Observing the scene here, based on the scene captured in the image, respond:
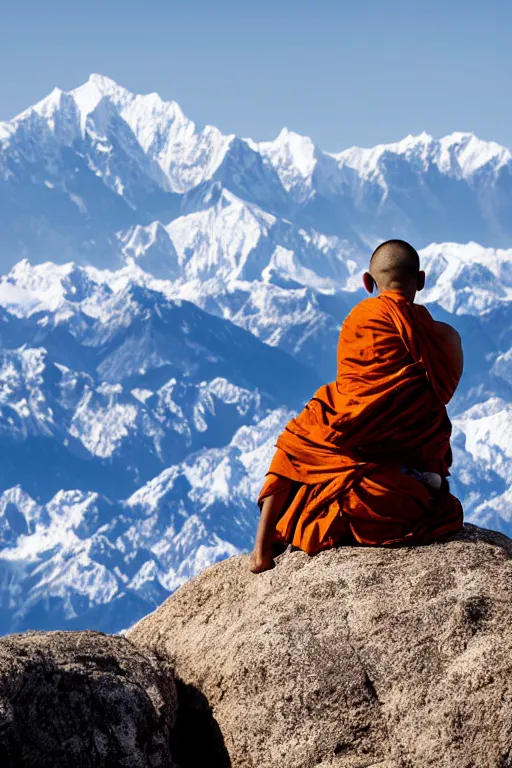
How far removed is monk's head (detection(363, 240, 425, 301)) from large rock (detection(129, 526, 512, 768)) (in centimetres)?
235

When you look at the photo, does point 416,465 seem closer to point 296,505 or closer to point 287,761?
point 296,505

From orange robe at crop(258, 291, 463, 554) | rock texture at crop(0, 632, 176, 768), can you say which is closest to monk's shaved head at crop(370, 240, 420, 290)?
orange robe at crop(258, 291, 463, 554)

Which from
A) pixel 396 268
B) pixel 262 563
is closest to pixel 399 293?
pixel 396 268

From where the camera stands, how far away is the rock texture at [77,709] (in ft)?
25.9

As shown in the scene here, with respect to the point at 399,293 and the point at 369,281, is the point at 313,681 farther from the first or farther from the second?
the point at 369,281

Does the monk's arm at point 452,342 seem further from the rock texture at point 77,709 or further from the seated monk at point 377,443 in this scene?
the rock texture at point 77,709

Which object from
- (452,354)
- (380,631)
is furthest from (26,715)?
(452,354)

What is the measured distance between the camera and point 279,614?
29.7ft

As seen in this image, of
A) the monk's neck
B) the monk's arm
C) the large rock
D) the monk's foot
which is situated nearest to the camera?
the large rock

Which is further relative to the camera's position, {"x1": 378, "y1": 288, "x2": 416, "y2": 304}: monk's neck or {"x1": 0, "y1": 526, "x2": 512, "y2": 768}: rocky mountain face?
{"x1": 378, "y1": 288, "x2": 416, "y2": 304}: monk's neck

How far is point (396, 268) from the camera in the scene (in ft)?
32.5

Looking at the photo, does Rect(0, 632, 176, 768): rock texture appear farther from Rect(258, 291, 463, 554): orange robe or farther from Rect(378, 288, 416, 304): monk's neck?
Rect(378, 288, 416, 304): monk's neck

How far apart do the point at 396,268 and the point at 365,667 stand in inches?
143

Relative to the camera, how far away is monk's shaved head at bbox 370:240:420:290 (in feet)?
32.4
